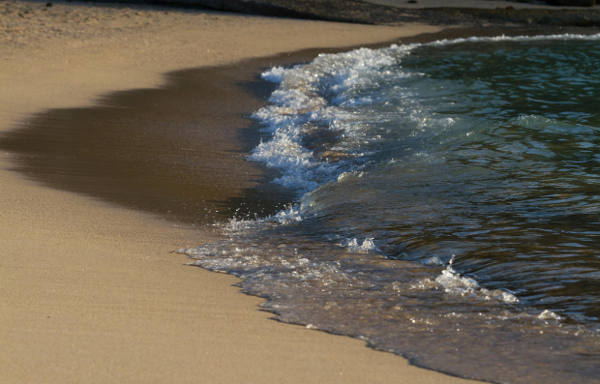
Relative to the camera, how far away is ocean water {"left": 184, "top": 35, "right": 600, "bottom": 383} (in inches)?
171

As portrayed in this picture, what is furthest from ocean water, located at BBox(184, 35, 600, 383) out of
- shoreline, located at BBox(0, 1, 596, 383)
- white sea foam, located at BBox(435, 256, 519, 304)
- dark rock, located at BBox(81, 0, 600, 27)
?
dark rock, located at BBox(81, 0, 600, 27)

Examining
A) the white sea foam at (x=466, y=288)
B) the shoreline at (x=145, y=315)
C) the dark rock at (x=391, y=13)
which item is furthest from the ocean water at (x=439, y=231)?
the dark rock at (x=391, y=13)

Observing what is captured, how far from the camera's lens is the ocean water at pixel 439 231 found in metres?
4.34

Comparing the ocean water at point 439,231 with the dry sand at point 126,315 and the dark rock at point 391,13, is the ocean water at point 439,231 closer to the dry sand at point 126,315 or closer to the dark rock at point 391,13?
the dry sand at point 126,315

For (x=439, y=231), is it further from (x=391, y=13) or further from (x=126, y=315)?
(x=391, y=13)

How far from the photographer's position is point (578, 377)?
385 centimetres

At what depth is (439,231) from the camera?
6102mm

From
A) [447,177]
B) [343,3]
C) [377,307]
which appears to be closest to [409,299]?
[377,307]

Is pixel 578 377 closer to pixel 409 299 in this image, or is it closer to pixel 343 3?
pixel 409 299

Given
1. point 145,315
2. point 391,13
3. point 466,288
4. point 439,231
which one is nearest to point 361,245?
point 439,231

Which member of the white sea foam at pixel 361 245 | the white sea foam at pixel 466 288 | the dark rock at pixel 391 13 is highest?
the dark rock at pixel 391 13

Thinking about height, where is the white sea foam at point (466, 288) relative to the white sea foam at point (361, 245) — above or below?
above

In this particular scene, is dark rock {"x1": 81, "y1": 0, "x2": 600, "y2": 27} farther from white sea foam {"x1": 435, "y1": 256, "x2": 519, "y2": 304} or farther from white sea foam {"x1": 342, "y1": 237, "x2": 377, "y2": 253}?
white sea foam {"x1": 435, "y1": 256, "x2": 519, "y2": 304}

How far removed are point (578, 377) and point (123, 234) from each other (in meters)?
3.23
